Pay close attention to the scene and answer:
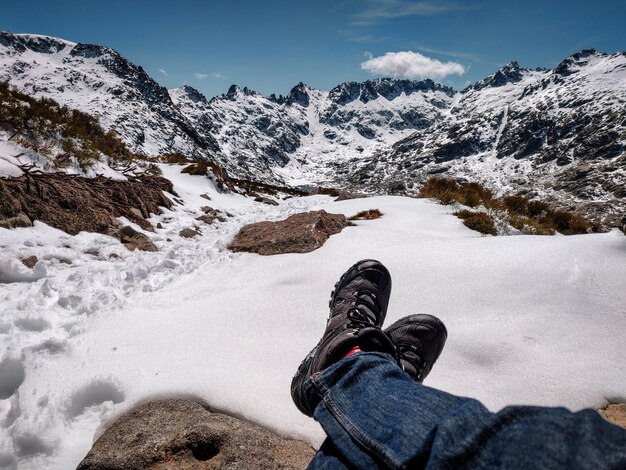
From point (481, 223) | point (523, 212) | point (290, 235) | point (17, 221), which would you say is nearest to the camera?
point (17, 221)

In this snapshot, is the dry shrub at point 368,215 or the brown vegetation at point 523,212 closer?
the brown vegetation at point 523,212

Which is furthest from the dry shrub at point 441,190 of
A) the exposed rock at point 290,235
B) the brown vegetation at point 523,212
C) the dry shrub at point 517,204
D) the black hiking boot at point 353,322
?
the black hiking boot at point 353,322

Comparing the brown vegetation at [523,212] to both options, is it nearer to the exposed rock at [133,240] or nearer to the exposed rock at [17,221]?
the exposed rock at [133,240]

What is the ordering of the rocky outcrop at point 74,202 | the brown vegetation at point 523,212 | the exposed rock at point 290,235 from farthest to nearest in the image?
the brown vegetation at point 523,212 → the exposed rock at point 290,235 → the rocky outcrop at point 74,202

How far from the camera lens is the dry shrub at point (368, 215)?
766cm

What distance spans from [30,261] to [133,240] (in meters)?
1.84

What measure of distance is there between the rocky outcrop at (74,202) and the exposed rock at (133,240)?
0.02 metres

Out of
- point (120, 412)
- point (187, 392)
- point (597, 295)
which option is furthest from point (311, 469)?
point (597, 295)

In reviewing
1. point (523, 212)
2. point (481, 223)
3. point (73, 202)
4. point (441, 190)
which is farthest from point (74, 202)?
point (523, 212)

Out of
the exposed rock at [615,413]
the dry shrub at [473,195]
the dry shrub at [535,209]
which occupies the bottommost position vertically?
the exposed rock at [615,413]

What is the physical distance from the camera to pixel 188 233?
7.00m

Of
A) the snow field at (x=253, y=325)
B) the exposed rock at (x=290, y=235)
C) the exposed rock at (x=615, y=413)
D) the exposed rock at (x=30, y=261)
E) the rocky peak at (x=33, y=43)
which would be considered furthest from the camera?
the rocky peak at (x=33, y=43)

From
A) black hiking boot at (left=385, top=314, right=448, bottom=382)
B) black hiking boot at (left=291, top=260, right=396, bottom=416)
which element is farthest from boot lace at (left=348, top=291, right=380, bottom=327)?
black hiking boot at (left=385, top=314, right=448, bottom=382)

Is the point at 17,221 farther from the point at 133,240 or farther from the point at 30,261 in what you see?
the point at 133,240
